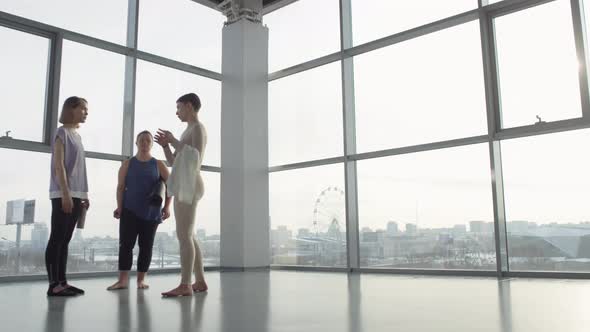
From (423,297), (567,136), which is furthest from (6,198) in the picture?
(567,136)

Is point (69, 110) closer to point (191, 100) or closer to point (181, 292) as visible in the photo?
point (191, 100)

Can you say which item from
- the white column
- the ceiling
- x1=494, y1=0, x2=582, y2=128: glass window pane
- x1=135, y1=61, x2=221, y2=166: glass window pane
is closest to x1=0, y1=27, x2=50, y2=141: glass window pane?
x1=135, y1=61, x2=221, y2=166: glass window pane

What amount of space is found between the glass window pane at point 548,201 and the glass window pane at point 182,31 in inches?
151

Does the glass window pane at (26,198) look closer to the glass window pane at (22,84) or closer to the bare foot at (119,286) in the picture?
the glass window pane at (22,84)

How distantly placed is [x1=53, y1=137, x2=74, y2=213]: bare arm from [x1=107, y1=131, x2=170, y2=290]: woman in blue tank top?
458 mm

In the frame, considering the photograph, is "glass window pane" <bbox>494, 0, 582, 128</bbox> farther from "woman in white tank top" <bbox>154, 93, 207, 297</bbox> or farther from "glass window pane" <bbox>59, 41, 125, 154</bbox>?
"glass window pane" <bbox>59, 41, 125, 154</bbox>

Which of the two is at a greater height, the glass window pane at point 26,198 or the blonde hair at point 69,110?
the blonde hair at point 69,110

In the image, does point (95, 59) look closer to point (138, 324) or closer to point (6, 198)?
point (6, 198)

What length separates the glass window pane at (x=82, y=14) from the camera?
482 centimetres

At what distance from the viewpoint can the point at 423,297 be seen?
2.75m

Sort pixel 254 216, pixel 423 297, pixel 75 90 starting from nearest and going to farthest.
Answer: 1. pixel 423 297
2. pixel 75 90
3. pixel 254 216

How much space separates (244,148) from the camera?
619cm

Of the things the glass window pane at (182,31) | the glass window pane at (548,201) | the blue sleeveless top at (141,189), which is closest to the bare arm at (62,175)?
the blue sleeveless top at (141,189)

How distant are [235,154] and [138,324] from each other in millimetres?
4449
